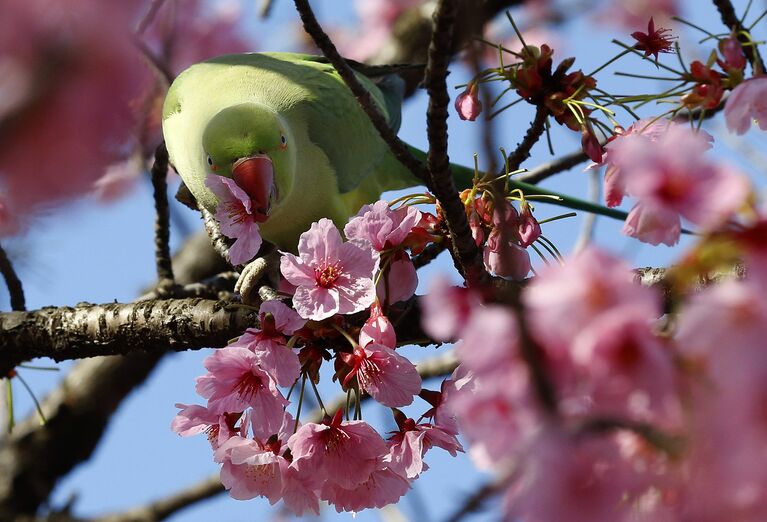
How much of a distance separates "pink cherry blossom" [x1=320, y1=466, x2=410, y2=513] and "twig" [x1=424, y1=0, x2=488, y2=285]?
461 mm

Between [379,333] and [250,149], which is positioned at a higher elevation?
[250,149]

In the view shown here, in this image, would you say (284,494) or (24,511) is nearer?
(284,494)

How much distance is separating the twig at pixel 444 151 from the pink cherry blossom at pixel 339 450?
14.9 inches

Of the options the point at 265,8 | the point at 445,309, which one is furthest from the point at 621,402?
the point at 265,8

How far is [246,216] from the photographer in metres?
1.99

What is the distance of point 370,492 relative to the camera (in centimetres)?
185

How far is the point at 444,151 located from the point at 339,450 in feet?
2.13

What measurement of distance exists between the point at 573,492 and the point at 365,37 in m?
5.00

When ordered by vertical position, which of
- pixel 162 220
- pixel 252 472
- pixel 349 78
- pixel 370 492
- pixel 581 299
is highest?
pixel 162 220

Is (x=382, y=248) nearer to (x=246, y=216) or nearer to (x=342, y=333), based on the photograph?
(x=342, y=333)

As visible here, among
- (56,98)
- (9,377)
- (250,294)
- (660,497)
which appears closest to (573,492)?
(660,497)

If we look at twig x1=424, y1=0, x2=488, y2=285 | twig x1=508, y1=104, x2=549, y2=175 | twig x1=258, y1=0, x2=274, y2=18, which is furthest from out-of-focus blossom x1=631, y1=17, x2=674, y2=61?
twig x1=258, y1=0, x2=274, y2=18

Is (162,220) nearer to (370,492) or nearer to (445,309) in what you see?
(370,492)

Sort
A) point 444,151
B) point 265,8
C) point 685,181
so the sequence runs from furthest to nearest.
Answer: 1. point 265,8
2. point 444,151
3. point 685,181
